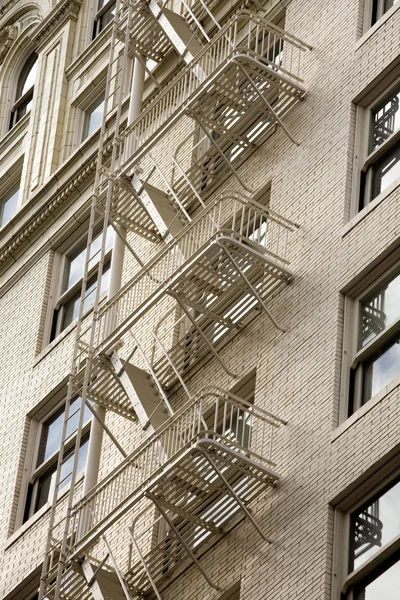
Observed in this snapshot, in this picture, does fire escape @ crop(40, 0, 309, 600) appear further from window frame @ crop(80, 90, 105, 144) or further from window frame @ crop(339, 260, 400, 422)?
window frame @ crop(80, 90, 105, 144)

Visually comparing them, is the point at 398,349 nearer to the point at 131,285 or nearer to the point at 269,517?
the point at 269,517

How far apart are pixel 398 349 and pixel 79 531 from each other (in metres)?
5.82

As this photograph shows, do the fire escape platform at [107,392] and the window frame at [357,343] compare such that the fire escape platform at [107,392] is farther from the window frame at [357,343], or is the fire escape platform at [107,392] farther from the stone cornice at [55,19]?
the stone cornice at [55,19]

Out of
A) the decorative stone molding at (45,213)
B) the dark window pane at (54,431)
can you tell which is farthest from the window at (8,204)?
the dark window pane at (54,431)

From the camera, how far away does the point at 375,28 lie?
2547 centimetres

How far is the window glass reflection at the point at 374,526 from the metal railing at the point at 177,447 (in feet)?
5.77

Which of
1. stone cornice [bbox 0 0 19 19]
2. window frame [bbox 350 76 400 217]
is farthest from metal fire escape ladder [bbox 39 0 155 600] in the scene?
stone cornice [bbox 0 0 19 19]

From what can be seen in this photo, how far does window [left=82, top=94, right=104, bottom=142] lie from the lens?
1363 inches

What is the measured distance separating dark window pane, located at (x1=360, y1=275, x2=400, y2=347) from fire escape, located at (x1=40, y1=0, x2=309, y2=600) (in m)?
1.62

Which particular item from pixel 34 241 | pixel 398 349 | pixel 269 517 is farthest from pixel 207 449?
pixel 34 241

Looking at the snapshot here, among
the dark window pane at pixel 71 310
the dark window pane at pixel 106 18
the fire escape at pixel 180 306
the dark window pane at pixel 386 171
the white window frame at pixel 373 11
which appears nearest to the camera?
the fire escape at pixel 180 306

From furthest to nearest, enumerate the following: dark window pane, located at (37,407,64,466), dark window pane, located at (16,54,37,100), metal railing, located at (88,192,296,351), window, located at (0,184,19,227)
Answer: dark window pane, located at (16,54,37,100)
window, located at (0,184,19,227)
dark window pane, located at (37,407,64,466)
metal railing, located at (88,192,296,351)

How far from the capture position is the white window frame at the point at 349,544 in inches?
789

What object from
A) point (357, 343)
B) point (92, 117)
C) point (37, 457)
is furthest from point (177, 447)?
point (92, 117)
